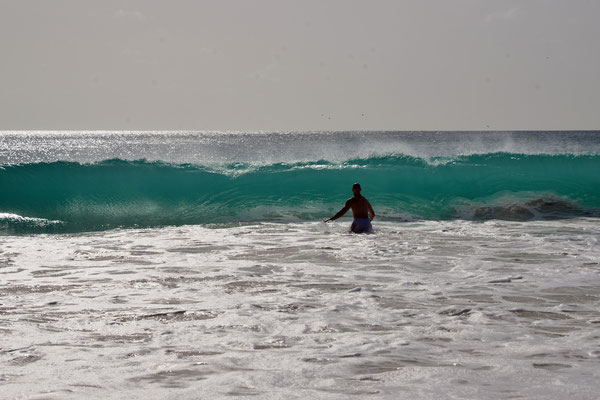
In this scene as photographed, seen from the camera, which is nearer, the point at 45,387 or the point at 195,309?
the point at 45,387

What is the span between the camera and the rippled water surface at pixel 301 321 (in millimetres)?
4504

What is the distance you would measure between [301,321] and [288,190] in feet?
57.9

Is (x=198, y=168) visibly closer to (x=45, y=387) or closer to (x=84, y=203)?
(x=84, y=203)

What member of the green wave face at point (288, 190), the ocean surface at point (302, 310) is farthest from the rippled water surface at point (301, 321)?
the green wave face at point (288, 190)

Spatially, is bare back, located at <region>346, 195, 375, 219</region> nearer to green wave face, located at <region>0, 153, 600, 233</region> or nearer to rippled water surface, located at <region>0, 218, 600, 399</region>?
rippled water surface, located at <region>0, 218, 600, 399</region>

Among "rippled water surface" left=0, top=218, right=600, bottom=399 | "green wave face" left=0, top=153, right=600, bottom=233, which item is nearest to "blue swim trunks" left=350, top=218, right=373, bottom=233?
"rippled water surface" left=0, top=218, right=600, bottom=399

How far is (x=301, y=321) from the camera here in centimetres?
618

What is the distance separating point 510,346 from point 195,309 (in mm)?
3076

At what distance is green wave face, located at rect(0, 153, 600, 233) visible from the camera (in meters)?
19.7

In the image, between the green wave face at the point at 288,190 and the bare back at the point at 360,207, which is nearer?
the bare back at the point at 360,207

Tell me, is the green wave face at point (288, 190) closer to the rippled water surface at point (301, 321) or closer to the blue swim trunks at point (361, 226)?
the blue swim trunks at point (361, 226)

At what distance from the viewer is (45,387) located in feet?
14.3

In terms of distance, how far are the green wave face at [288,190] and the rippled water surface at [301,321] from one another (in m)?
7.92

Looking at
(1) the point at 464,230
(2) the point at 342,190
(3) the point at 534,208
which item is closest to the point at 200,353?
(1) the point at 464,230
